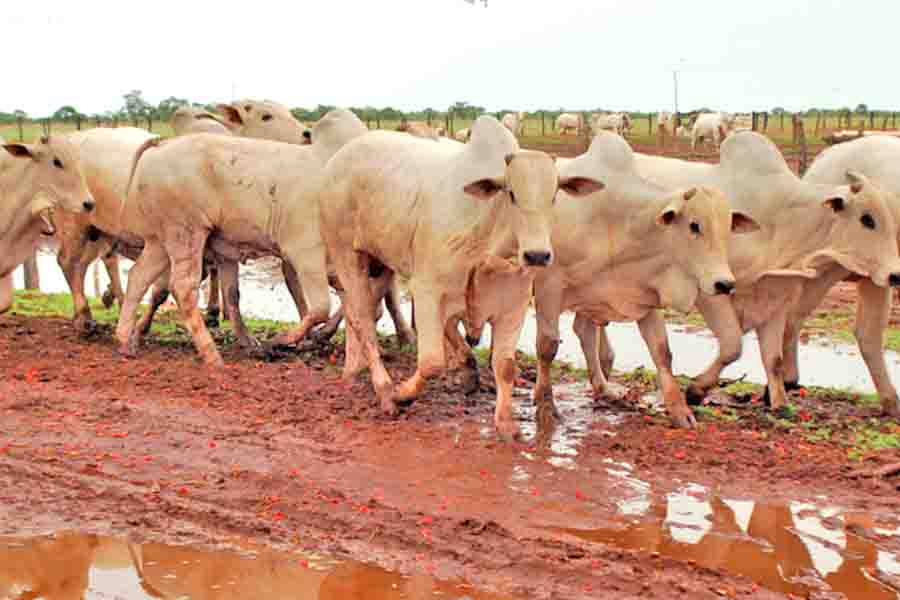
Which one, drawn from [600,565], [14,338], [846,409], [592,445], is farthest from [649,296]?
[14,338]

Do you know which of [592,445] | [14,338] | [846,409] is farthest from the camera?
[14,338]

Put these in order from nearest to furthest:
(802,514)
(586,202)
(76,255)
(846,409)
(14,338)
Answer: (802,514) < (586,202) < (846,409) < (14,338) < (76,255)

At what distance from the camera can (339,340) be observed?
10.1 metres

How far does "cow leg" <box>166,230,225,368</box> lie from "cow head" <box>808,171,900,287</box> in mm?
3680

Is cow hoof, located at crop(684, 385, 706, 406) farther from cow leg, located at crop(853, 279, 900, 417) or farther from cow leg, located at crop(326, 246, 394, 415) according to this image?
cow leg, located at crop(326, 246, 394, 415)

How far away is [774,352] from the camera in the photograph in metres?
8.16

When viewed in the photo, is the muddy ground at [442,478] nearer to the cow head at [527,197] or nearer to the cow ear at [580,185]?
the cow head at [527,197]

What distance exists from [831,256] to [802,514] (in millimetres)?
2480

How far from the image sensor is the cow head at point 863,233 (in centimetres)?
791

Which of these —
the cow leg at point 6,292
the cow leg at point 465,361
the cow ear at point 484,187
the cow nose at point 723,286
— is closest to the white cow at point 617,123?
the cow leg at point 6,292

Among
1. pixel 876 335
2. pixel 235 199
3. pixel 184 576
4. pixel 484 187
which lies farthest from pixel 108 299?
pixel 184 576

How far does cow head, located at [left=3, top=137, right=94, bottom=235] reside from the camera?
980 centimetres

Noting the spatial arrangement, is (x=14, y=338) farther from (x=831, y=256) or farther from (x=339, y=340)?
(x=831, y=256)

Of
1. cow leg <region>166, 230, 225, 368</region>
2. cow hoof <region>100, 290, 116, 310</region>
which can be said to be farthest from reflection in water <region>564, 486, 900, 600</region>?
cow hoof <region>100, 290, 116, 310</region>
